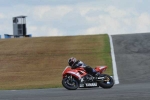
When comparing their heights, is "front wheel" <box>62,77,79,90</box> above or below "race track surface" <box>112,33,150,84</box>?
below

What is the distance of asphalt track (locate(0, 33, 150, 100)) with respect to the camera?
17141mm

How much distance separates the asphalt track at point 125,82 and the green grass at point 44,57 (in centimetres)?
106

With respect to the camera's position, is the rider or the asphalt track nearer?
the asphalt track

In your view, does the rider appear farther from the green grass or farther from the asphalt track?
the green grass

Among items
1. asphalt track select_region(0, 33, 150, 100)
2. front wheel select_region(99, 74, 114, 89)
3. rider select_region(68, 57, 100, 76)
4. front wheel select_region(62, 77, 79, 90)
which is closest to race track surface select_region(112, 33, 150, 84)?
asphalt track select_region(0, 33, 150, 100)

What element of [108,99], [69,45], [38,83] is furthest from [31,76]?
[108,99]

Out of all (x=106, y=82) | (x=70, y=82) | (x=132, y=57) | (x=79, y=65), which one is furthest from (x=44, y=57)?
(x=106, y=82)

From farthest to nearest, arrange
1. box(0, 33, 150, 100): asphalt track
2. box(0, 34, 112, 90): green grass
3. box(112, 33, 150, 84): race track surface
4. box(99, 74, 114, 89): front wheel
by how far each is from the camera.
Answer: box(0, 34, 112, 90): green grass < box(112, 33, 150, 84): race track surface < box(99, 74, 114, 89): front wheel < box(0, 33, 150, 100): asphalt track

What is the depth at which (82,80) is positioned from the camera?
75.6 ft

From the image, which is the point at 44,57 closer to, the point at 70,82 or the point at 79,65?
the point at 79,65

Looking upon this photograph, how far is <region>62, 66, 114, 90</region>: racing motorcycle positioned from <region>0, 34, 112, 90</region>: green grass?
14.2 ft

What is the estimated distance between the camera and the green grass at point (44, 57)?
31.8m

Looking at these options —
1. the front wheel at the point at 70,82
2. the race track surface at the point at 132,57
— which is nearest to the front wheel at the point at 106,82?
the front wheel at the point at 70,82

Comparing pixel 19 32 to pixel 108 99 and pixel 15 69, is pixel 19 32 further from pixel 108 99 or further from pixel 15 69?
pixel 108 99
